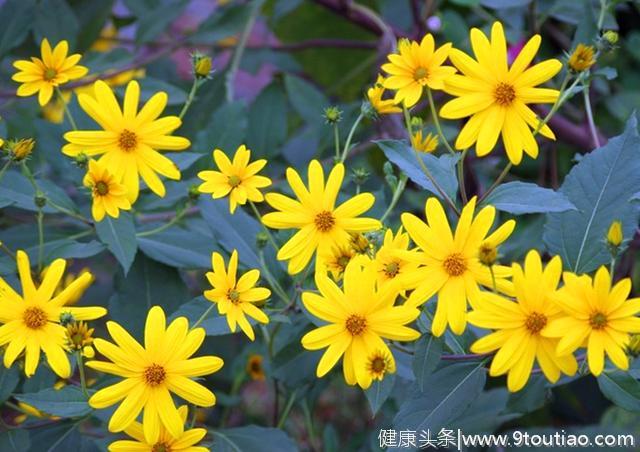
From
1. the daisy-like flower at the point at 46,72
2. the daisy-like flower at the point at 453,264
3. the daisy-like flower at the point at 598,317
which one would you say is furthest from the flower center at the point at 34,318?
the daisy-like flower at the point at 598,317

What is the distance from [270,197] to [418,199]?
0.67m

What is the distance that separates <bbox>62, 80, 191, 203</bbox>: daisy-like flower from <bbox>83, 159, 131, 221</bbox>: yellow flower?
15mm

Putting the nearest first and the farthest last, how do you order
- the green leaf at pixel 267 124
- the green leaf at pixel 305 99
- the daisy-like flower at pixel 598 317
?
the daisy-like flower at pixel 598 317
the green leaf at pixel 267 124
the green leaf at pixel 305 99

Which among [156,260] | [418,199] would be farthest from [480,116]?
[418,199]

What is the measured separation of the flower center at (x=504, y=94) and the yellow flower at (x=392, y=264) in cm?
14

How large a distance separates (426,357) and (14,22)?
2.51 feet

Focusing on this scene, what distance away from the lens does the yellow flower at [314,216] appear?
0.76 metres

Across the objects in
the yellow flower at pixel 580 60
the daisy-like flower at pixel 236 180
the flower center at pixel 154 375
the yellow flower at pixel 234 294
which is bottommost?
the flower center at pixel 154 375

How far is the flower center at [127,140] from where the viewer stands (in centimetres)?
83

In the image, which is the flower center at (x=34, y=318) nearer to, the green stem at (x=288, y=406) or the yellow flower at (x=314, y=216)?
the yellow flower at (x=314, y=216)

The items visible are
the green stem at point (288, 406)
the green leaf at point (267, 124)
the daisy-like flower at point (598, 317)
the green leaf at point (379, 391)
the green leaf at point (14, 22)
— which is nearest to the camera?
the daisy-like flower at point (598, 317)

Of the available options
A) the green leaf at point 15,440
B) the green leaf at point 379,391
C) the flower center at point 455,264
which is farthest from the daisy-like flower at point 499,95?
the green leaf at point 15,440

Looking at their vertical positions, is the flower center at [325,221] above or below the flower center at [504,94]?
below

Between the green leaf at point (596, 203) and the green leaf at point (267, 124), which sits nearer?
the green leaf at point (596, 203)
